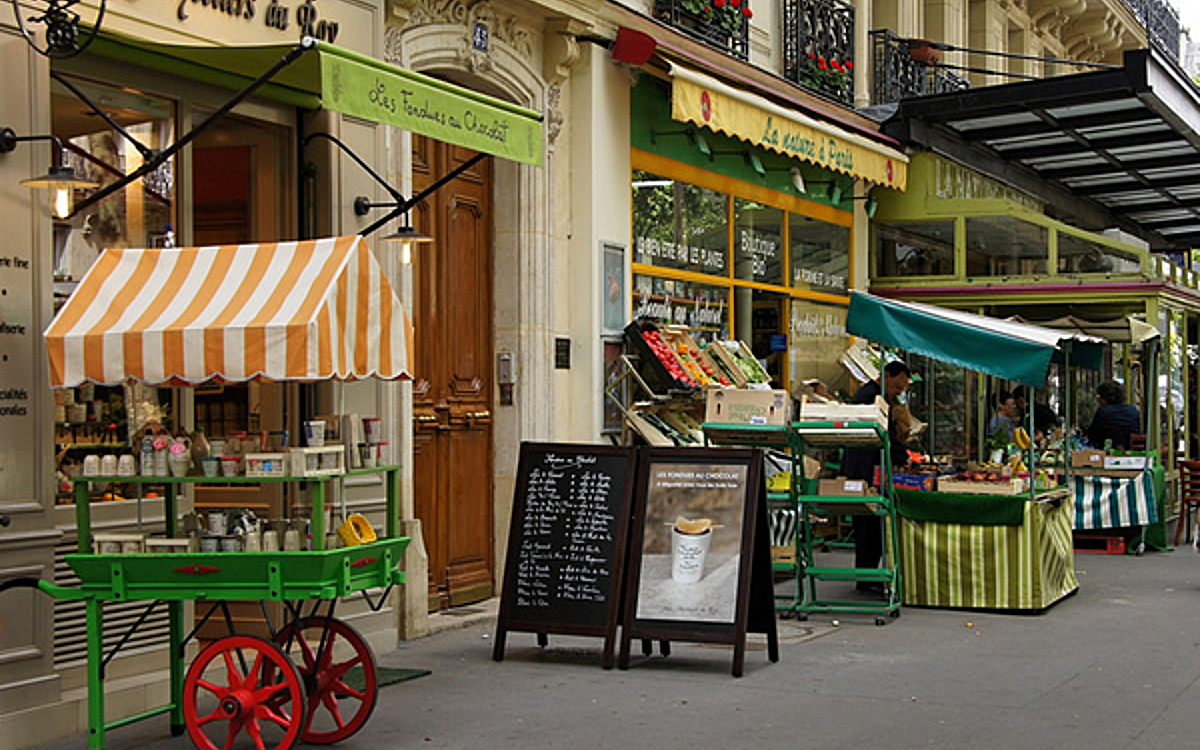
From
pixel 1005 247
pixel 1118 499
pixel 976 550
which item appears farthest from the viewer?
pixel 1005 247

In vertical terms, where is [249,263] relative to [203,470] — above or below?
above

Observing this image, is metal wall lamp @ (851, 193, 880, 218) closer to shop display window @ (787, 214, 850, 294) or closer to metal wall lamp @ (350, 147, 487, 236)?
shop display window @ (787, 214, 850, 294)

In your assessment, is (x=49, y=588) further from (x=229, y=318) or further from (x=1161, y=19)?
(x=1161, y=19)

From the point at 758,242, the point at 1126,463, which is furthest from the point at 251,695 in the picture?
the point at 1126,463

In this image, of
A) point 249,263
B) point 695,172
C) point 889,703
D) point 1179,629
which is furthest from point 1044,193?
point 249,263

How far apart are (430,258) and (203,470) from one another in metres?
4.30

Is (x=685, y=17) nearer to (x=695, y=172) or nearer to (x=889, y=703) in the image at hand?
(x=695, y=172)

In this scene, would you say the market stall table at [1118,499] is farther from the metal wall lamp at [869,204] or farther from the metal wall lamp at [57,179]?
the metal wall lamp at [57,179]

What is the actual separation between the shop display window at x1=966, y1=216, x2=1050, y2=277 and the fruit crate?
6.46 m

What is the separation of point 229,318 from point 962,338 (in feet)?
22.8

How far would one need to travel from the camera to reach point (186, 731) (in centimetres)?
752

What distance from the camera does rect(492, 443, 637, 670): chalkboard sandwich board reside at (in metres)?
9.12

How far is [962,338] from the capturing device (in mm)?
12180

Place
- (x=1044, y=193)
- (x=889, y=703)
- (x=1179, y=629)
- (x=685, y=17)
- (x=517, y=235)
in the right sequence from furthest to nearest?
(x=1044, y=193)
(x=685, y=17)
(x=517, y=235)
(x=1179, y=629)
(x=889, y=703)
